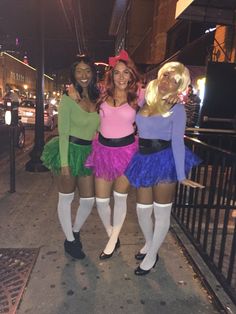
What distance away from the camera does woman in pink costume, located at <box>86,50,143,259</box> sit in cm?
316

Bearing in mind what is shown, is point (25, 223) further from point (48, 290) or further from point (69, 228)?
point (48, 290)

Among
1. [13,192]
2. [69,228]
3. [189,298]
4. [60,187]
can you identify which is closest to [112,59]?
[60,187]

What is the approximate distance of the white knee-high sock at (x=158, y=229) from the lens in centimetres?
310

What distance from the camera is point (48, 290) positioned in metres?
2.95

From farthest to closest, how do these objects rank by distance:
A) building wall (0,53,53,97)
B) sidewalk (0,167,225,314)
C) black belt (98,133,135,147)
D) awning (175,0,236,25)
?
building wall (0,53,53,97), awning (175,0,236,25), black belt (98,133,135,147), sidewalk (0,167,225,314)

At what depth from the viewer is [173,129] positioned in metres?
2.88

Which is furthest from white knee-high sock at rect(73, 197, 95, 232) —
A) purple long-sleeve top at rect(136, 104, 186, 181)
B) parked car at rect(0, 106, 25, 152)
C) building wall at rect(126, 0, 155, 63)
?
building wall at rect(126, 0, 155, 63)

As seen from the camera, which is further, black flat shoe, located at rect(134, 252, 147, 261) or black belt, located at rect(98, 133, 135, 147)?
black flat shoe, located at rect(134, 252, 147, 261)

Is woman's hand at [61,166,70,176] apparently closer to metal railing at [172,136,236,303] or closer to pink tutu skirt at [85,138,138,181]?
pink tutu skirt at [85,138,138,181]

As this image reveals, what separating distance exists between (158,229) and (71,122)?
4.11 feet

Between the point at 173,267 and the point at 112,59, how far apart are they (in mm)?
2088

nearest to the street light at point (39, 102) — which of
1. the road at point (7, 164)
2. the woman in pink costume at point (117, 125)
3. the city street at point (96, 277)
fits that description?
the road at point (7, 164)

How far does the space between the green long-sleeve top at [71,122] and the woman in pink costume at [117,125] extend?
0.37 feet

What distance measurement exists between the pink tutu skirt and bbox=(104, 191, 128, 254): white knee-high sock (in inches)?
8.1
